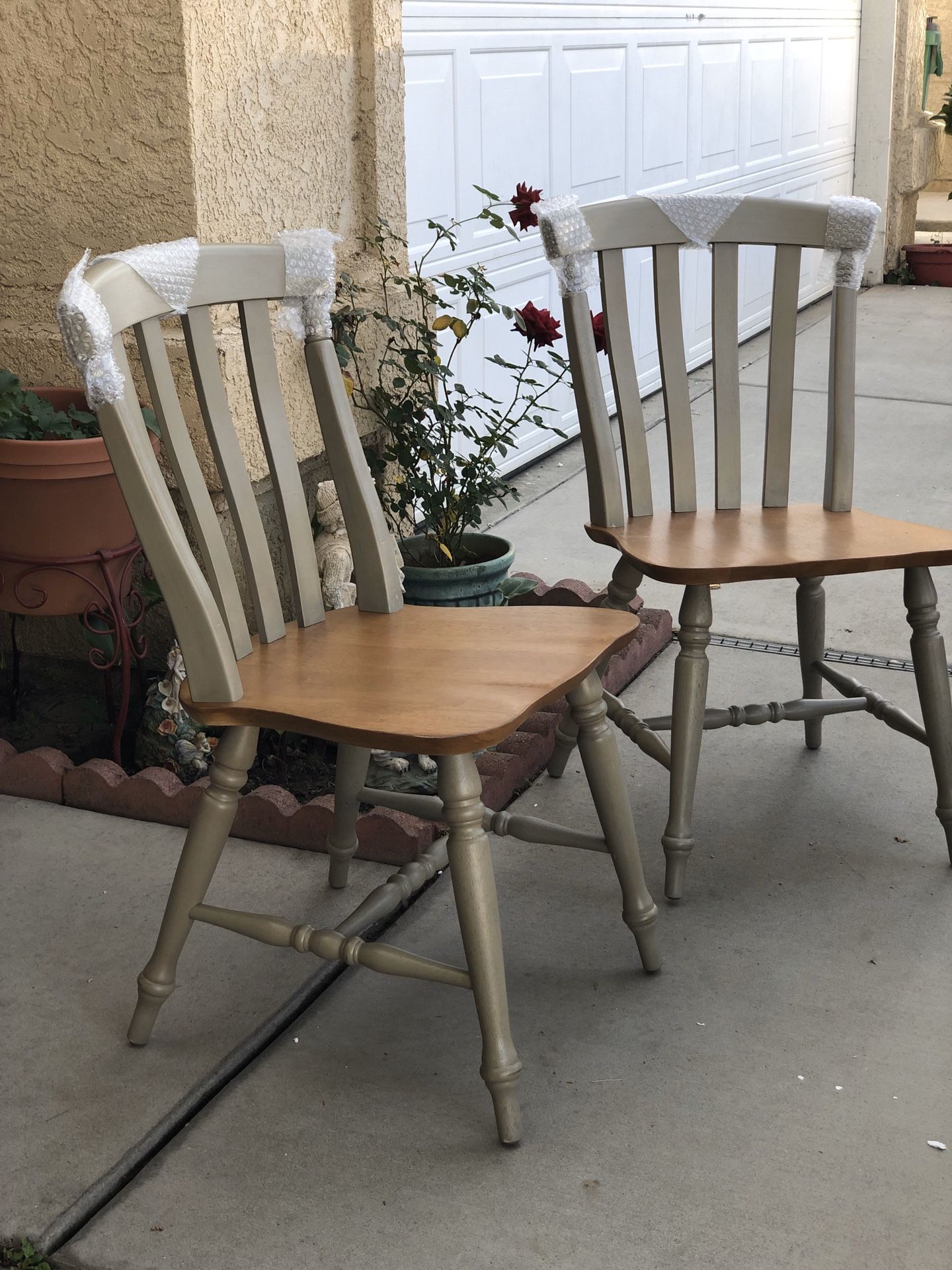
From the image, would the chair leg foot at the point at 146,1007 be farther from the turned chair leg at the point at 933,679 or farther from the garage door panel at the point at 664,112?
the garage door panel at the point at 664,112

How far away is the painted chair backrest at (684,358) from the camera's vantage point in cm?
210

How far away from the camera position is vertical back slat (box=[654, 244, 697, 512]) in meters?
2.14

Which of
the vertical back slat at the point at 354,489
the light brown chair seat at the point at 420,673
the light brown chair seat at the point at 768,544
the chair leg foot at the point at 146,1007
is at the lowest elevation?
the chair leg foot at the point at 146,1007

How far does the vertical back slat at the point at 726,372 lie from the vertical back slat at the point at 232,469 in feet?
2.57

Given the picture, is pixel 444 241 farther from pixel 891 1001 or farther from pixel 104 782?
pixel 891 1001

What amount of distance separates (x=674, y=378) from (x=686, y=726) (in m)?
0.58

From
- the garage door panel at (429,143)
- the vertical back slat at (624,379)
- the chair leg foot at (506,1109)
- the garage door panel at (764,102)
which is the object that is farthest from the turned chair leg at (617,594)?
the garage door panel at (764,102)

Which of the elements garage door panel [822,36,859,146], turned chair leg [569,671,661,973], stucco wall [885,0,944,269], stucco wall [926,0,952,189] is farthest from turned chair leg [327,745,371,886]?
stucco wall [926,0,952,189]

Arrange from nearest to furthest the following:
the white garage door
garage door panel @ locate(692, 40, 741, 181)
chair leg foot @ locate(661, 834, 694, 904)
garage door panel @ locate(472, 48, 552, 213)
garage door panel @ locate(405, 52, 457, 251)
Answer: chair leg foot @ locate(661, 834, 694, 904) < garage door panel @ locate(405, 52, 457, 251) < the white garage door < garage door panel @ locate(472, 48, 552, 213) < garage door panel @ locate(692, 40, 741, 181)

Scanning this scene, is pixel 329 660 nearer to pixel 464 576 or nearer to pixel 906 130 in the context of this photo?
pixel 464 576

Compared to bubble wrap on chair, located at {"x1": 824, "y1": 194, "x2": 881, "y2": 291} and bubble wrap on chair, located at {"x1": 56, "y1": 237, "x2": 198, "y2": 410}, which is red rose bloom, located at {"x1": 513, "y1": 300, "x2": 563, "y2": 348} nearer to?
bubble wrap on chair, located at {"x1": 824, "y1": 194, "x2": 881, "y2": 291}

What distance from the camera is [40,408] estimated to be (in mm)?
2283

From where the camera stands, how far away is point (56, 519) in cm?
223

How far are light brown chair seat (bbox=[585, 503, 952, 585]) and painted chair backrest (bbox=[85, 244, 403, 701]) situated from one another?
40 centimetres
